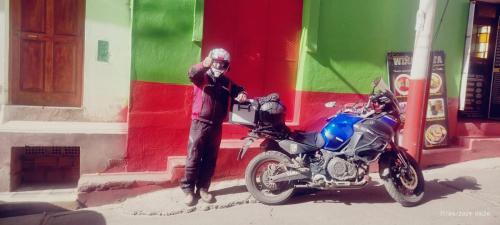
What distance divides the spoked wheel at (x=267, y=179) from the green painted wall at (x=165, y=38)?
1.61m

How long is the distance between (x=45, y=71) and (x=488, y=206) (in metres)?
6.11

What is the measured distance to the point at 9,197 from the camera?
523cm

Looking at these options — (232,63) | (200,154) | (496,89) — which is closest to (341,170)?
(200,154)

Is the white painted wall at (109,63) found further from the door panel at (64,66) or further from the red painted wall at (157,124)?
the red painted wall at (157,124)

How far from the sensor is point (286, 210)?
4.73 meters

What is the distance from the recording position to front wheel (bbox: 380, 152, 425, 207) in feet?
15.9

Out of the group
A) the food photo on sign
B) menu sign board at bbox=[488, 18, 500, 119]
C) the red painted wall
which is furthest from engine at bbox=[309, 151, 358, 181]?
menu sign board at bbox=[488, 18, 500, 119]

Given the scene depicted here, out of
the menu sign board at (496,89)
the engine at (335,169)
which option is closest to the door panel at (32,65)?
the engine at (335,169)

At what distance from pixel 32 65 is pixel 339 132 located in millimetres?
4289

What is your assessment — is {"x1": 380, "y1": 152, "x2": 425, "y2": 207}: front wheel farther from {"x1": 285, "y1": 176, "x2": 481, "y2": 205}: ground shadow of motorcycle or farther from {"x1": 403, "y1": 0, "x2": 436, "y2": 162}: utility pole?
{"x1": 403, "y1": 0, "x2": 436, "y2": 162}: utility pole

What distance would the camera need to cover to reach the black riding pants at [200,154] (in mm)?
4711

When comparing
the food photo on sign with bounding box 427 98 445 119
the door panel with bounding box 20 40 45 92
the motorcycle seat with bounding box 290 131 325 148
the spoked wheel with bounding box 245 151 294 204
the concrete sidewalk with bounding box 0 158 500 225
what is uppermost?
the door panel with bounding box 20 40 45 92

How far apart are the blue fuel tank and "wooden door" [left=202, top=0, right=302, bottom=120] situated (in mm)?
1514

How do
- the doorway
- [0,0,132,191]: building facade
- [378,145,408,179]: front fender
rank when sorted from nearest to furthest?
[378,145,408,179]: front fender → [0,0,132,191]: building facade → the doorway
